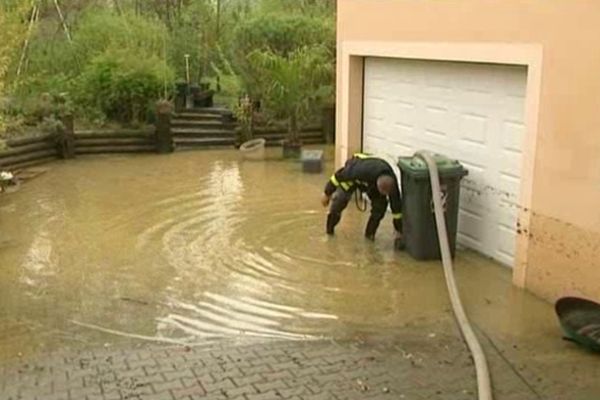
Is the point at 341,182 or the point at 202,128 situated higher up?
the point at 341,182

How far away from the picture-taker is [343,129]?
38.5 feet

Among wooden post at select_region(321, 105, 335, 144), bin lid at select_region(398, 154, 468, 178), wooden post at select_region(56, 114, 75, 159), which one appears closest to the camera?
bin lid at select_region(398, 154, 468, 178)

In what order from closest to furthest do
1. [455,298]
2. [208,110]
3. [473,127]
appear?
[455,298] → [473,127] → [208,110]

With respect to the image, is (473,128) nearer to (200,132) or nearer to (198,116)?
(200,132)

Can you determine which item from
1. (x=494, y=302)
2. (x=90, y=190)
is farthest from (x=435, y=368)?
(x=90, y=190)

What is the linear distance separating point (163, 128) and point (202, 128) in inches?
56.9

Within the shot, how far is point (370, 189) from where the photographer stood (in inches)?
352

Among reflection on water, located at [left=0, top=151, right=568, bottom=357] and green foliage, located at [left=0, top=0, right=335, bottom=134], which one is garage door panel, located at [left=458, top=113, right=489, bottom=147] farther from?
green foliage, located at [left=0, top=0, right=335, bottom=134]

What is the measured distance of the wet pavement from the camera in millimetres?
5590

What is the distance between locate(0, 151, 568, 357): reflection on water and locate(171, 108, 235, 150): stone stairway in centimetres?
486

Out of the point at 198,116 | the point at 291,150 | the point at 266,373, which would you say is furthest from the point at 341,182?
the point at 198,116

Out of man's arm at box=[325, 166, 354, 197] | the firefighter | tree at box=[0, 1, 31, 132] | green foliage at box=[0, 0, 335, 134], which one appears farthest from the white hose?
green foliage at box=[0, 0, 335, 134]

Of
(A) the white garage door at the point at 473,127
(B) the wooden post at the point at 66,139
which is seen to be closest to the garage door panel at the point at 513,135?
(A) the white garage door at the point at 473,127

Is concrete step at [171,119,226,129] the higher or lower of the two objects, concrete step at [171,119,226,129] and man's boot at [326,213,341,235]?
the higher
